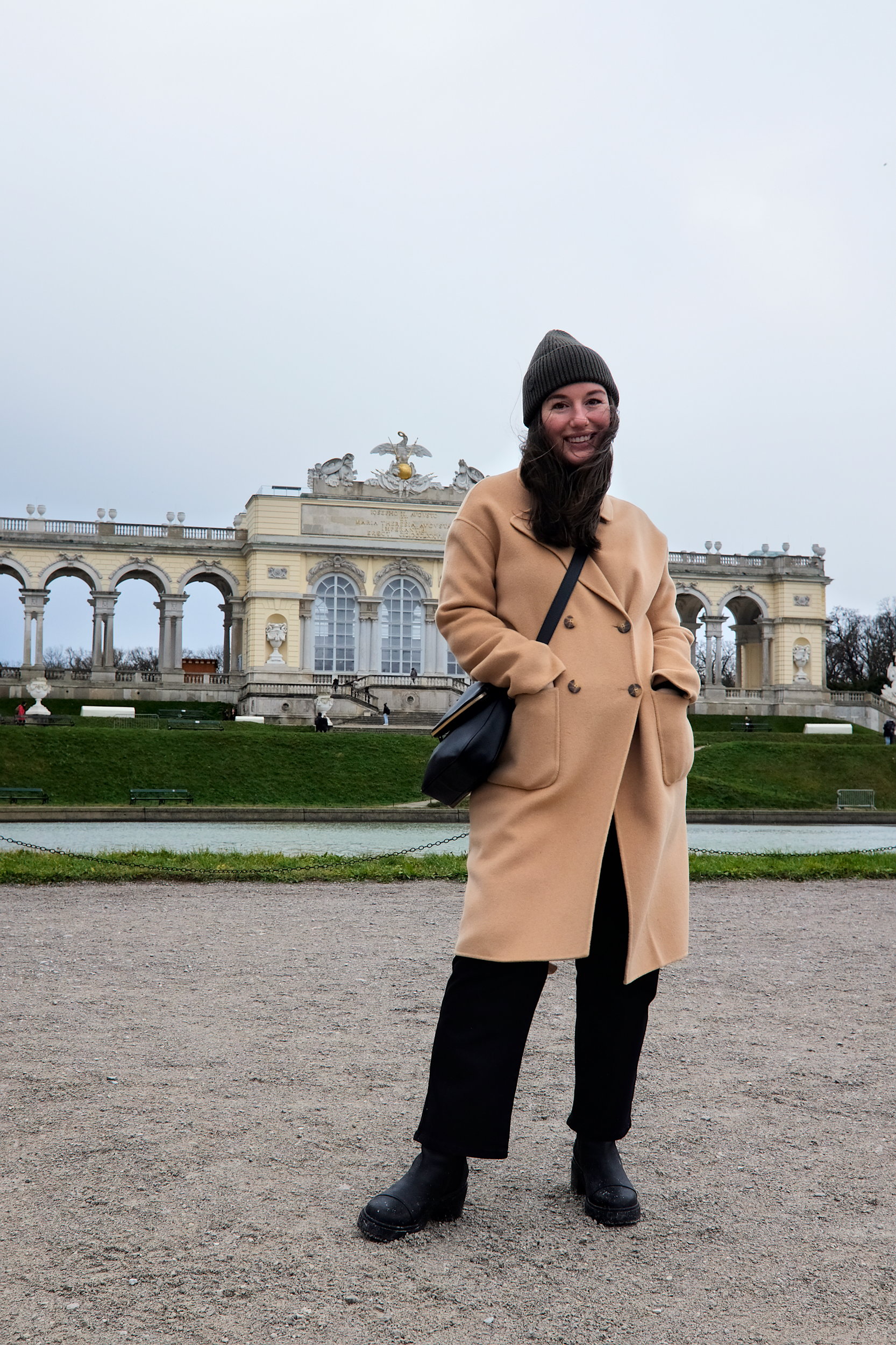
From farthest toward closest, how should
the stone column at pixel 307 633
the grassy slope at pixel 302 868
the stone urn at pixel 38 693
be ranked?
the stone column at pixel 307 633
the stone urn at pixel 38 693
the grassy slope at pixel 302 868

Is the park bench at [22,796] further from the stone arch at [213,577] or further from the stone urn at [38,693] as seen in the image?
the stone arch at [213,577]

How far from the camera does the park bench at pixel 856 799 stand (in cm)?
2202

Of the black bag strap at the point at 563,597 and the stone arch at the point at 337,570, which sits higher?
the stone arch at the point at 337,570

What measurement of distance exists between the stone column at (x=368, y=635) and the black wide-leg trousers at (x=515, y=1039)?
42790mm

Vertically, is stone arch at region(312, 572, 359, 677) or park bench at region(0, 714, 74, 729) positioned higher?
stone arch at region(312, 572, 359, 677)

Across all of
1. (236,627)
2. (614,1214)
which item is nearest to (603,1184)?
(614,1214)

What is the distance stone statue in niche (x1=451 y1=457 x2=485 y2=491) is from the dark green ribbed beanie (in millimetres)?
44086

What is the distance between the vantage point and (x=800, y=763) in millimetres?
26969

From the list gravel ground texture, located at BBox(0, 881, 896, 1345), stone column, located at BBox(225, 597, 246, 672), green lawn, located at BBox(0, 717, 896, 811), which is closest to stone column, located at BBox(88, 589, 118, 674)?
stone column, located at BBox(225, 597, 246, 672)

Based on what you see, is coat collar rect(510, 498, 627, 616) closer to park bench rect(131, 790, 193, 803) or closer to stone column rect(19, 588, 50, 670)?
park bench rect(131, 790, 193, 803)

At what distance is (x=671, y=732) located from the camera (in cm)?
308

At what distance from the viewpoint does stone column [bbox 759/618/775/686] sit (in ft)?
169

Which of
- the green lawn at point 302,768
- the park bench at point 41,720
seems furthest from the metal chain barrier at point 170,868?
the park bench at point 41,720

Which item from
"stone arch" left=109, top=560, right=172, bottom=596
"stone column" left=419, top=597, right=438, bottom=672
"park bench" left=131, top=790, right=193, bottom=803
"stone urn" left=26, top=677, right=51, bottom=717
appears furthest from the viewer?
"stone arch" left=109, top=560, right=172, bottom=596
